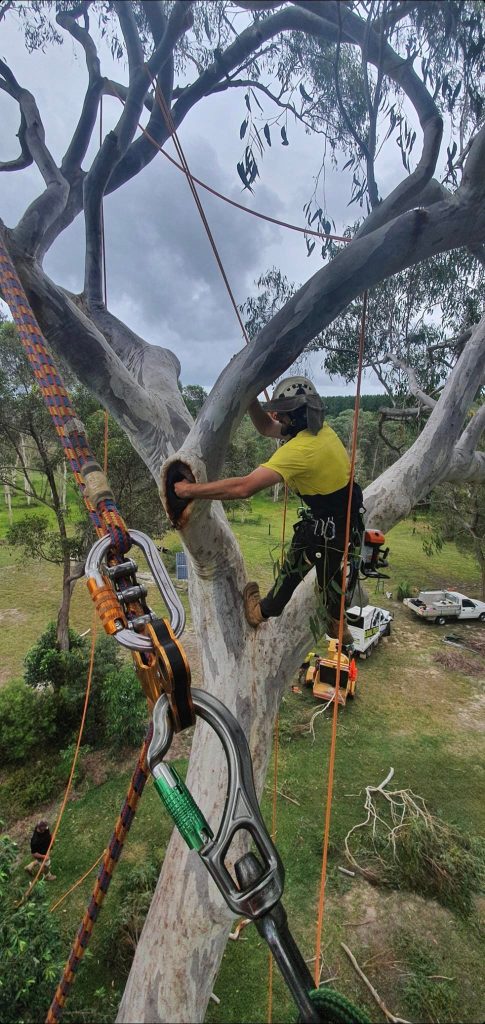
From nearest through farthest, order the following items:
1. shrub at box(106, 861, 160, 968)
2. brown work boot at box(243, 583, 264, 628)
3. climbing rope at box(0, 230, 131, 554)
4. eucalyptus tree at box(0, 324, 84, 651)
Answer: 1. climbing rope at box(0, 230, 131, 554)
2. brown work boot at box(243, 583, 264, 628)
3. shrub at box(106, 861, 160, 968)
4. eucalyptus tree at box(0, 324, 84, 651)

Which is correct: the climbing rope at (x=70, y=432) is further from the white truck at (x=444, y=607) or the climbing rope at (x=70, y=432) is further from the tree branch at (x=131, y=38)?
the white truck at (x=444, y=607)

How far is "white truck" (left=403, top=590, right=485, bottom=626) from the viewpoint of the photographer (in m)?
12.2

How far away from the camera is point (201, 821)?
2.96ft

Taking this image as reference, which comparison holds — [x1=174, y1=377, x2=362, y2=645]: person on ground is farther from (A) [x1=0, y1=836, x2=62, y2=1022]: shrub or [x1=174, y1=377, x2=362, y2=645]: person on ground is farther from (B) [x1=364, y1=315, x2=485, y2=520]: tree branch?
(A) [x1=0, y1=836, x2=62, y2=1022]: shrub

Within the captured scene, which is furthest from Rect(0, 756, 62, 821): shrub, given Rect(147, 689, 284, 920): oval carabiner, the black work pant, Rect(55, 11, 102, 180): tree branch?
Rect(55, 11, 102, 180): tree branch

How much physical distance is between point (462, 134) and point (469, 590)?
48.3 feet

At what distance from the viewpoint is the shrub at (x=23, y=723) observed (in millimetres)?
6309

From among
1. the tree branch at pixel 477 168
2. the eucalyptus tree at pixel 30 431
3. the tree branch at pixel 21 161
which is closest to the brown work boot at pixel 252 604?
the tree branch at pixel 477 168

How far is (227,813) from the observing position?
0.90m

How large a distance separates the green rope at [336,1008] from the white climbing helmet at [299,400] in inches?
74.4

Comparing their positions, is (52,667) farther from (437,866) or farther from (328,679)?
(437,866)

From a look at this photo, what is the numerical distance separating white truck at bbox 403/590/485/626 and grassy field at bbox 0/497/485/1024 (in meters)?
1.42

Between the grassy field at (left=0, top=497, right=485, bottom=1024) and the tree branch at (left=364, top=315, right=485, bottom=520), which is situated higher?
the tree branch at (left=364, top=315, right=485, bottom=520)

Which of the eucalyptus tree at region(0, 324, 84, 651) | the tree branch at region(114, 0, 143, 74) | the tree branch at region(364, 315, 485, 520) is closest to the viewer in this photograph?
the tree branch at region(114, 0, 143, 74)
